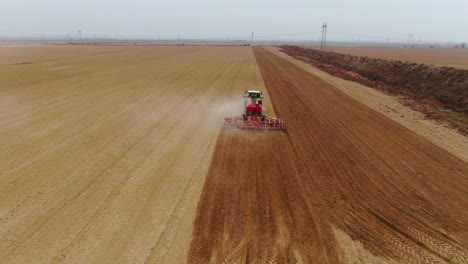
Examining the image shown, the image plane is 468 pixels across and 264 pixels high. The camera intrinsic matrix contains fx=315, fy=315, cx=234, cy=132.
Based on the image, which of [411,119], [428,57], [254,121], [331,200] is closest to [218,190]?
[331,200]

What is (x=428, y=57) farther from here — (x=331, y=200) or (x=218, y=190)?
(x=218, y=190)

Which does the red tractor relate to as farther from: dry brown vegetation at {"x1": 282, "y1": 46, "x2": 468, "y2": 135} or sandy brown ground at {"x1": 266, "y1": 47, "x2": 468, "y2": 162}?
dry brown vegetation at {"x1": 282, "y1": 46, "x2": 468, "y2": 135}

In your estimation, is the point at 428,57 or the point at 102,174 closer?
the point at 102,174

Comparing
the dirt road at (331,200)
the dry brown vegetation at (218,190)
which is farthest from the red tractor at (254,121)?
the dirt road at (331,200)

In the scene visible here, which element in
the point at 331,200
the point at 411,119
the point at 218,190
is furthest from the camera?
the point at 411,119

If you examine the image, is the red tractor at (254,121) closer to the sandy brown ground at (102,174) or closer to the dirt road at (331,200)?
the dirt road at (331,200)

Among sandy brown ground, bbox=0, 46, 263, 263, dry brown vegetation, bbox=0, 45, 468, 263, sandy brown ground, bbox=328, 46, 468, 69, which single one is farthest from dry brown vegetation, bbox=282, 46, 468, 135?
sandy brown ground, bbox=0, 46, 263, 263
